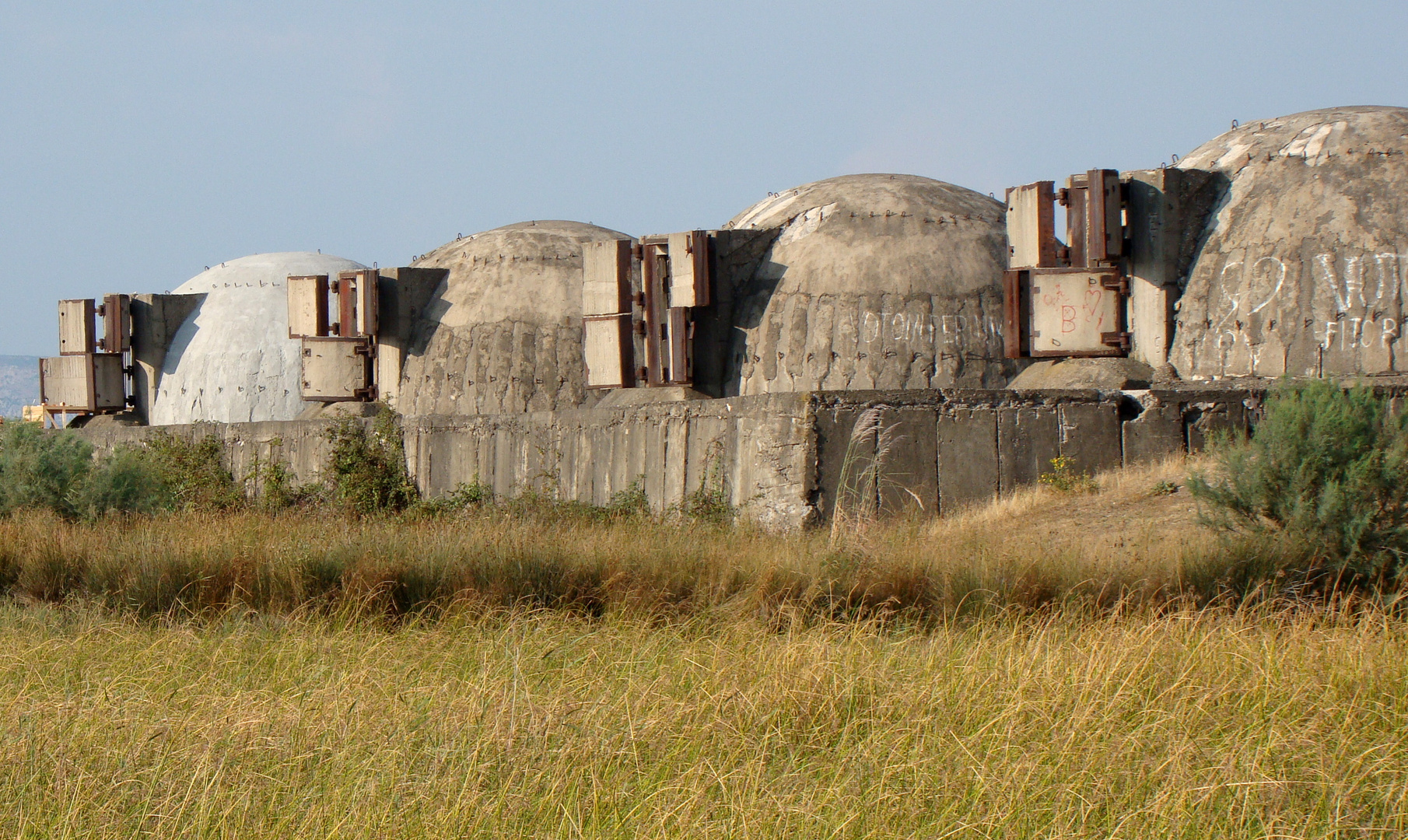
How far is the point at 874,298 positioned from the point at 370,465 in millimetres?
6358

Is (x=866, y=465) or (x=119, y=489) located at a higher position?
(x=866, y=465)

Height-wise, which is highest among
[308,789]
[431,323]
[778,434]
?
[431,323]

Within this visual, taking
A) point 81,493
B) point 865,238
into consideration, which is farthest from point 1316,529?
point 81,493

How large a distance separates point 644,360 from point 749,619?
10234 millimetres

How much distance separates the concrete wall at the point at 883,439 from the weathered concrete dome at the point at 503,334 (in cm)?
562

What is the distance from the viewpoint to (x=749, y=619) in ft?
24.8

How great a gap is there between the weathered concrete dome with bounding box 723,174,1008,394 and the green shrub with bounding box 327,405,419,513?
4.12m

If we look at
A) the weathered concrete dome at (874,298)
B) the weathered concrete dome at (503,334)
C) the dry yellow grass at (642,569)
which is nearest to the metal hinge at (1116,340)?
the weathered concrete dome at (874,298)

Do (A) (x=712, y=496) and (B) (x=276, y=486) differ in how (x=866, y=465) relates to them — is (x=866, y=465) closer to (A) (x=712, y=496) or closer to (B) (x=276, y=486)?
(A) (x=712, y=496)

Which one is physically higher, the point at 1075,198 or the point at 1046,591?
the point at 1075,198

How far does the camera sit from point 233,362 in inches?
992

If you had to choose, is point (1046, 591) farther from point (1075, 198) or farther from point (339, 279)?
point (339, 279)

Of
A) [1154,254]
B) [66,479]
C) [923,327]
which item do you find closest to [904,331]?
[923,327]

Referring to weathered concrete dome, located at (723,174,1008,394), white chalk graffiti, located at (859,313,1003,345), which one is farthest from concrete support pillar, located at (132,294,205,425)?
white chalk graffiti, located at (859,313,1003,345)
